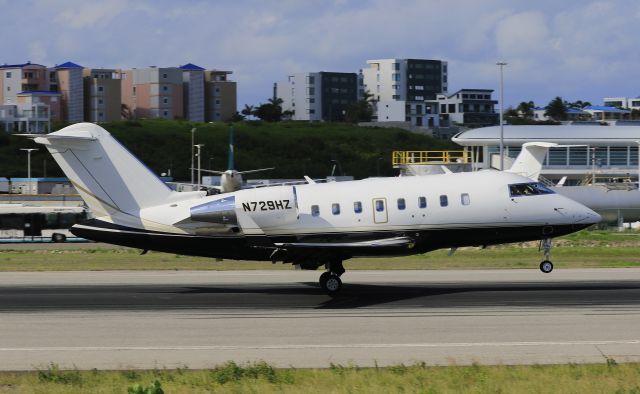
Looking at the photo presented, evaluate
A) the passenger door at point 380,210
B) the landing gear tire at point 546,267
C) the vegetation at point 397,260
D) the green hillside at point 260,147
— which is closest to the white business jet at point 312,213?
the passenger door at point 380,210

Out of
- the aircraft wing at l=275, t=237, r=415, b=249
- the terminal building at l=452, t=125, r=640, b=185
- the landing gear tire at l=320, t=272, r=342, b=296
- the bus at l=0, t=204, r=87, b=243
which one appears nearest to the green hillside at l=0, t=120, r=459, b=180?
the terminal building at l=452, t=125, r=640, b=185

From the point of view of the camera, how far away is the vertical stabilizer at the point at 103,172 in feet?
103

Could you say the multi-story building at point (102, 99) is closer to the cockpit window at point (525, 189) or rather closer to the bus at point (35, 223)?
the bus at point (35, 223)

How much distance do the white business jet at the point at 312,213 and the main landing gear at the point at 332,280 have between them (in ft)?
0.10

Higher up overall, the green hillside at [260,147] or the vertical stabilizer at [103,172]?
the green hillside at [260,147]

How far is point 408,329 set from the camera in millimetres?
23922

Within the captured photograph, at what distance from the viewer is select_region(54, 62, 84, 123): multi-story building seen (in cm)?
18550

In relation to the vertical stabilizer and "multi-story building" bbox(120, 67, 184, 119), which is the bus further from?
"multi-story building" bbox(120, 67, 184, 119)

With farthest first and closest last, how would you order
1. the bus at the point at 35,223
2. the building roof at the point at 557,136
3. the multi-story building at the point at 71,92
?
the multi-story building at the point at 71,92, the building roof at the point at 557,136, the bus at the point at 35,223

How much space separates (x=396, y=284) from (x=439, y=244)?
2.70 meters

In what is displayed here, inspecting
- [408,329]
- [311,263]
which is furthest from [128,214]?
[408,329]

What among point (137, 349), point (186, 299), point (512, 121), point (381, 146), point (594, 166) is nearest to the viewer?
point (137, 349)

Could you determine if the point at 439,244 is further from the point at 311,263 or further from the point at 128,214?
the point at 128,214

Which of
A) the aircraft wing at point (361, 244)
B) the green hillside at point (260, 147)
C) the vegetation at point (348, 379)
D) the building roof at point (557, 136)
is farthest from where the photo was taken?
the green hillside at point (260, 147)
